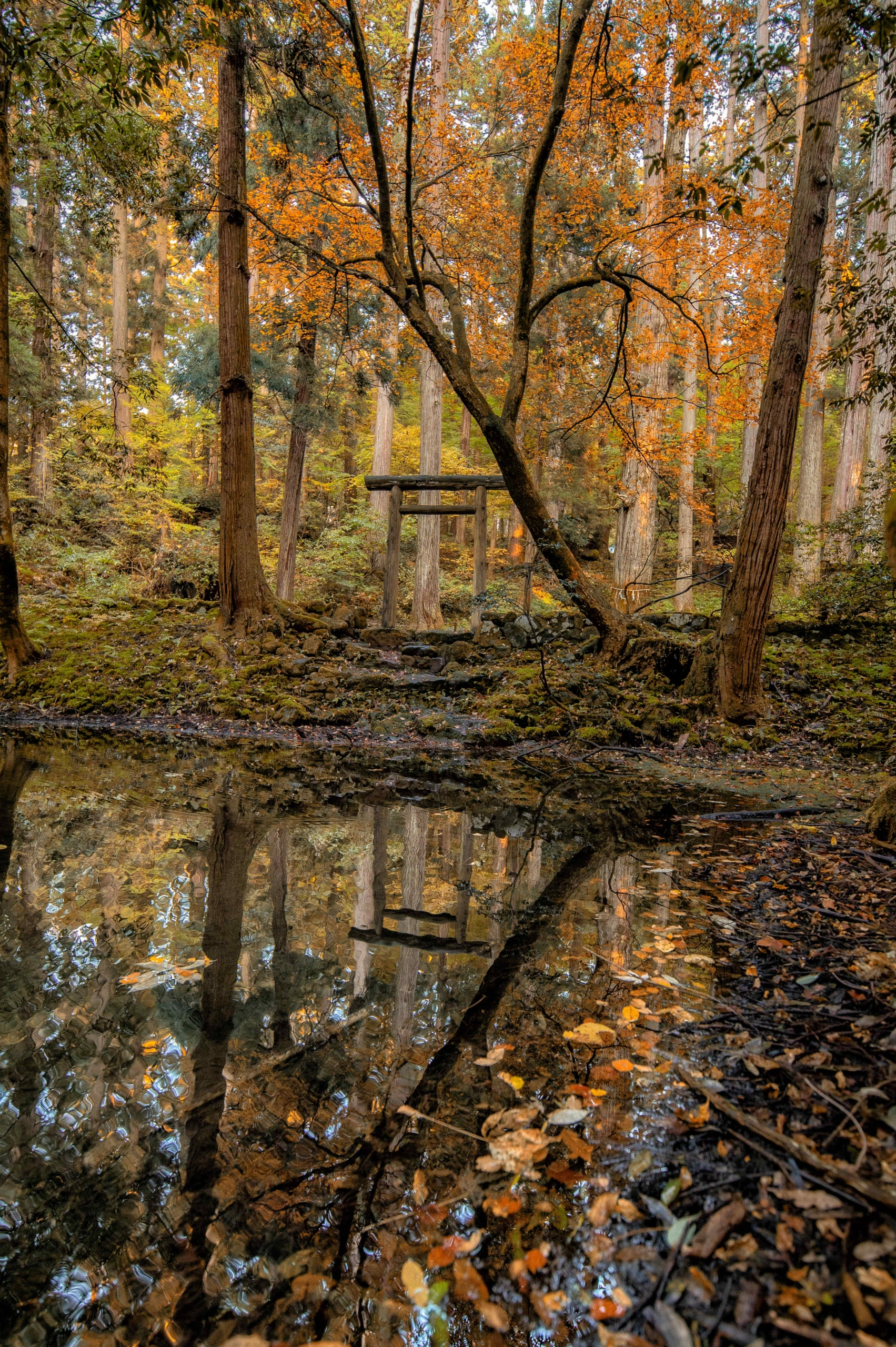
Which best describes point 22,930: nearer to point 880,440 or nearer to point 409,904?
point 409,904

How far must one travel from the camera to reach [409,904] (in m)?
3.15

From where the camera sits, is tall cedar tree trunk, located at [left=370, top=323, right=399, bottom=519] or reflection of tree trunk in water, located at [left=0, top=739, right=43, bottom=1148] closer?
reflection of tree trunk in water, located at [left=0, top=739, right=43, bottom=1148]

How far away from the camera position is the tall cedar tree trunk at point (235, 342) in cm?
846

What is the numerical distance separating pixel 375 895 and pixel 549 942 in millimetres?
957

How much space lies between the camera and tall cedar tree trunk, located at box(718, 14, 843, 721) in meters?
6.37

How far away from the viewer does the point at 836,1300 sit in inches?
43.0

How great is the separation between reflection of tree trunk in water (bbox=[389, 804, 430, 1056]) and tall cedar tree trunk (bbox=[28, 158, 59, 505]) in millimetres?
15310

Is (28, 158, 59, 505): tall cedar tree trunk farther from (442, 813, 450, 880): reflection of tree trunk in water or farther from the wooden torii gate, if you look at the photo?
(442, 813, 450, 880): reflection of tree trunk in water

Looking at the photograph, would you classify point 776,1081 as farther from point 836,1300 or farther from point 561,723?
point 561,723

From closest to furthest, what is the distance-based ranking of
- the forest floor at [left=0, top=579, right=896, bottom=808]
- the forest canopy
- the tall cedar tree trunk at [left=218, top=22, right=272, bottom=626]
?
the forest canopy, the forest floor at [left=0, top=579, right=896, bottom=808], the tall cedar tree trunk at [left=218, top=22, right=272, bottom=626]

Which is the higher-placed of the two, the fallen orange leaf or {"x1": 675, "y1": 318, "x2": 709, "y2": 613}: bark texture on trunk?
{"x1": 675, "y1": 318, "x2": 709, "y2": 613}: bark texture on trunk

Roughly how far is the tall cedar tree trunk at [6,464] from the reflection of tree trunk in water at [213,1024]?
6025mm

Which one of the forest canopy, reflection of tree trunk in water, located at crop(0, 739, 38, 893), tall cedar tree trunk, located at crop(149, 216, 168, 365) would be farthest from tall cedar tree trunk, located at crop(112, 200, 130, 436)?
reflection of tree trunk in water, located at crop(0, 739, 38, 893)

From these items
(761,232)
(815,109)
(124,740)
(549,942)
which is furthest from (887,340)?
(124,740)
